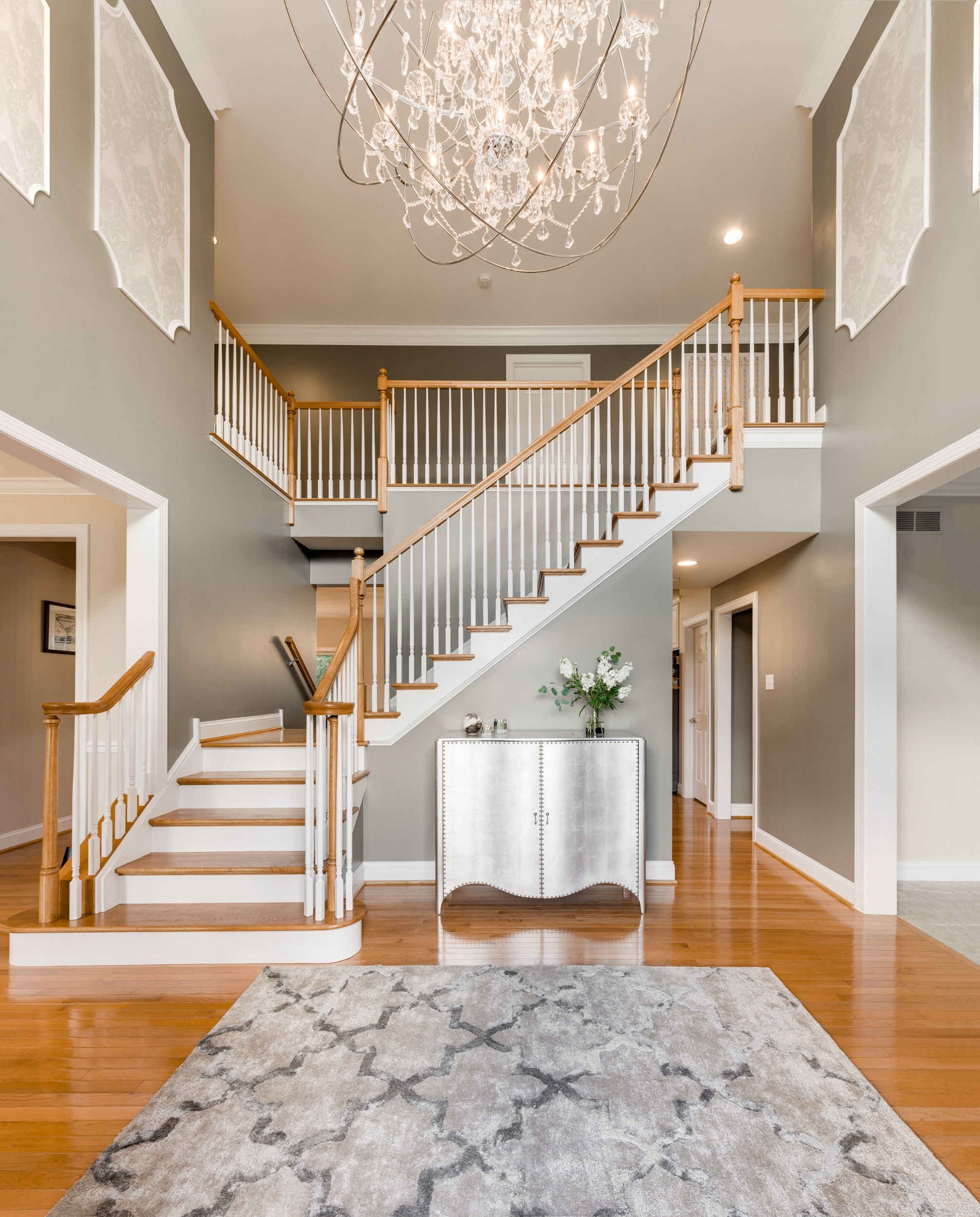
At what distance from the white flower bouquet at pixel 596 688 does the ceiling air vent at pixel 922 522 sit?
85.4 inches

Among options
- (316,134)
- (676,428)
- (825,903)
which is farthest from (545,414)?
(825,903)

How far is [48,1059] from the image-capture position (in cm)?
236

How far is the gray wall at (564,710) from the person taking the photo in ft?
14.4

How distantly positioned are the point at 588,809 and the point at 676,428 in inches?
131

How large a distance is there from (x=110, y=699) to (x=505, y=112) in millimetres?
3174

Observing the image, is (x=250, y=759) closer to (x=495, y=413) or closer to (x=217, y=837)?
(x=217, y=837)

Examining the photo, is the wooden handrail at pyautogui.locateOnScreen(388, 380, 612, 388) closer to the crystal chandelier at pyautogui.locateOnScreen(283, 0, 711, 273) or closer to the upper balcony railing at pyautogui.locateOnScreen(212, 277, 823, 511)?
the upper balcony railing at pyautogui.locateOnScreen(212, 277, 823, 511)

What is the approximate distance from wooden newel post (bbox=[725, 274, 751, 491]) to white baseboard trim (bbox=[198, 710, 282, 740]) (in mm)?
3797

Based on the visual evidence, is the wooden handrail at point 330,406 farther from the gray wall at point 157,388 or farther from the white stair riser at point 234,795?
the white stair riser at point 234,795

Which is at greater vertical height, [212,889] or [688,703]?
[688,703]

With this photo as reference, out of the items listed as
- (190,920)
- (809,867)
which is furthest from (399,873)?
(809,867)

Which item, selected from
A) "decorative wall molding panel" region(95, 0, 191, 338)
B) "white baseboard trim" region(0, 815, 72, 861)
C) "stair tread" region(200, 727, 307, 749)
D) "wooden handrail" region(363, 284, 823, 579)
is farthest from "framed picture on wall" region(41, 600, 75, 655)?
"wooden handrail" region(363, 284, 823, 579)

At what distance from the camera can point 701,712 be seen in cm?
727

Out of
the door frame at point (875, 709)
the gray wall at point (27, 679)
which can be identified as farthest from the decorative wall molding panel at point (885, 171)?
the gray wall at point (27, 679)
